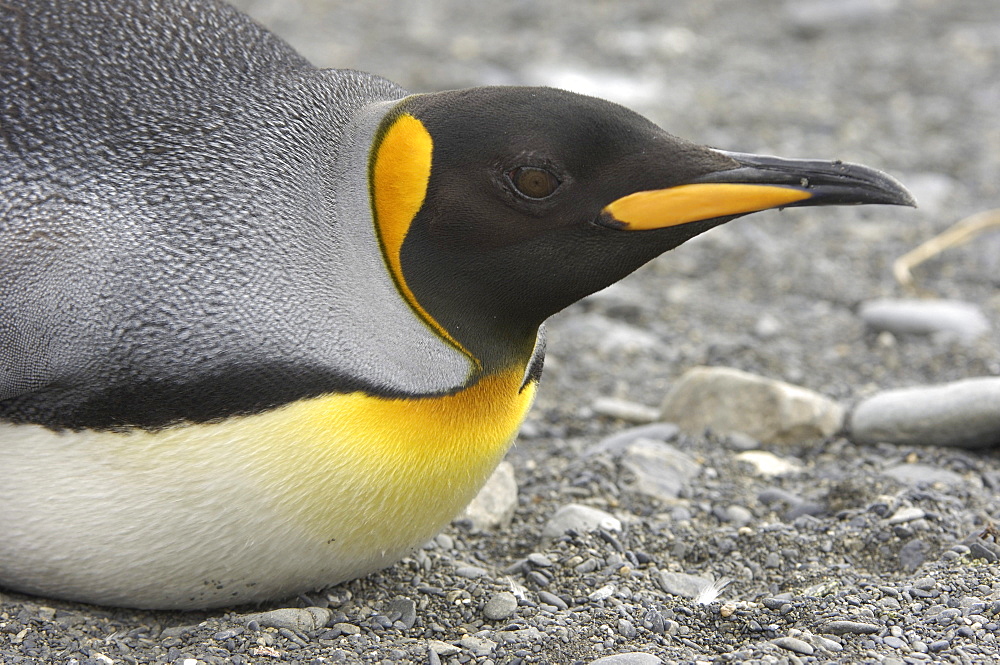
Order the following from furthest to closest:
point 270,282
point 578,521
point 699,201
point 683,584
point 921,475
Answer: point 921,475 → point 578,521 → point 683,584 → point 270,282 → point 699,201

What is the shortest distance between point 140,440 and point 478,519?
130 centimetres

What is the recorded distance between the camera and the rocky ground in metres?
2.88

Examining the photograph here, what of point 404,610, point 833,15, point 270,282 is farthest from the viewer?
point 833,15

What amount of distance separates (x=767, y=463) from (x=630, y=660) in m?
1.60

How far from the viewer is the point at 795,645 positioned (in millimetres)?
2721

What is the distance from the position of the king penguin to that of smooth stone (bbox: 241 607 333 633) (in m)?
0.06

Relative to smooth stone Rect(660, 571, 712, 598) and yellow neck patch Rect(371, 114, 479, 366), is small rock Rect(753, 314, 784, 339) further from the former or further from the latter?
yellow neck patch Rect(371, 114, 479, 366)

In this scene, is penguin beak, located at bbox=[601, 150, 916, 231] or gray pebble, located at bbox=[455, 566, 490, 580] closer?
penguin beak, located at bbox=[601, 150, 916, 231]

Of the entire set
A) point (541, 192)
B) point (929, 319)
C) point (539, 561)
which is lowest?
point (539, 561)

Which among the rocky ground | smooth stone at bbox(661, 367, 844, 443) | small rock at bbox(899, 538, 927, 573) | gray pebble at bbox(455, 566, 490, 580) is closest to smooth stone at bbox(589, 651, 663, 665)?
the rocky ground

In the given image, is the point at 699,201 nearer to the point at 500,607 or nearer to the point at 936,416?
the point at 500,607

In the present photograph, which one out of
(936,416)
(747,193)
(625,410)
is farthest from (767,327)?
(747,193)

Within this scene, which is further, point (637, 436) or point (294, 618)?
point (637, 436)

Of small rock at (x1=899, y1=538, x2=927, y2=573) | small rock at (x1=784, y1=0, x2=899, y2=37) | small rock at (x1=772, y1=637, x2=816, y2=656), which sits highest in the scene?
small rock at (x1=784, y1=0, x2=899, y2=37)
